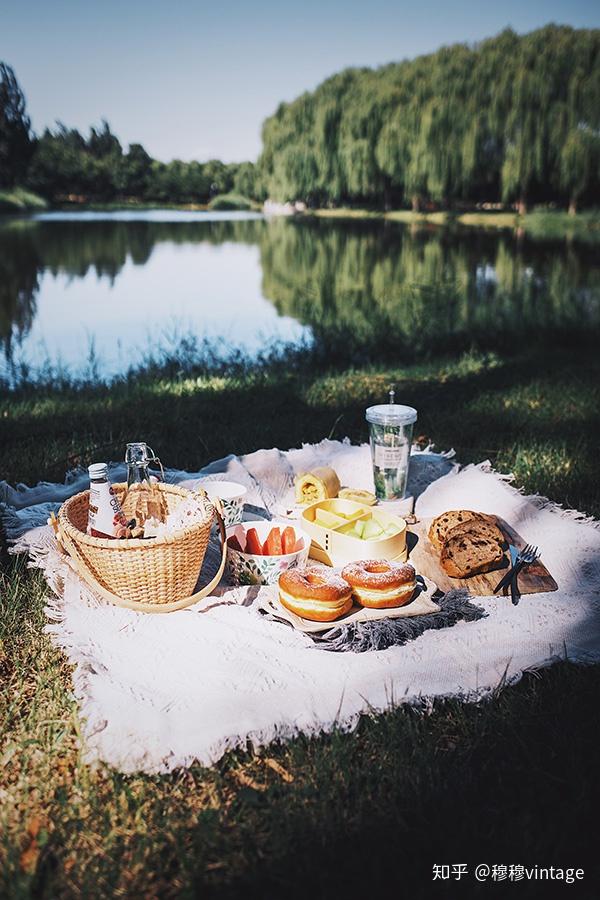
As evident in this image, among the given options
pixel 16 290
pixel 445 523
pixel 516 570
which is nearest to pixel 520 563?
pixel 516 570

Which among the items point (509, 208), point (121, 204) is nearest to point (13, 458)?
point (509, 208)

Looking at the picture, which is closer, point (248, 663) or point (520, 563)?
point (248, 663)

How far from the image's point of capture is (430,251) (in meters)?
19.5

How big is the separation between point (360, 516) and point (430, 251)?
1781cm

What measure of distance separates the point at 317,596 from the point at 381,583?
0.74 ft

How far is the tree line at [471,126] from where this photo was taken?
1906cm

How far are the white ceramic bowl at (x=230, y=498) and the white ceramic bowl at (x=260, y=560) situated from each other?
0.45 ft

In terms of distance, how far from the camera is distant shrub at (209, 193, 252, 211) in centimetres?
6644

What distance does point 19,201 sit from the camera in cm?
4100

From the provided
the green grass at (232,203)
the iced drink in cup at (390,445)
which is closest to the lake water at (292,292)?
the iced drink in cup at (390,445)

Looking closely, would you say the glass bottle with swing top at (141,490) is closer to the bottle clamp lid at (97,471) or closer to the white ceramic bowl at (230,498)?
the bottle clamp lid at (97,471)

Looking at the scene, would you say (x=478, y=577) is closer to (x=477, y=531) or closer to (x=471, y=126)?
(x=477, y=531)

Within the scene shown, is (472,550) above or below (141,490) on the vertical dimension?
below

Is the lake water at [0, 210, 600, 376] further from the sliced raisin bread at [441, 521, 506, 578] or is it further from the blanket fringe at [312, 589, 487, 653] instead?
the blanket fringe at [312, 589, 487, 653]
